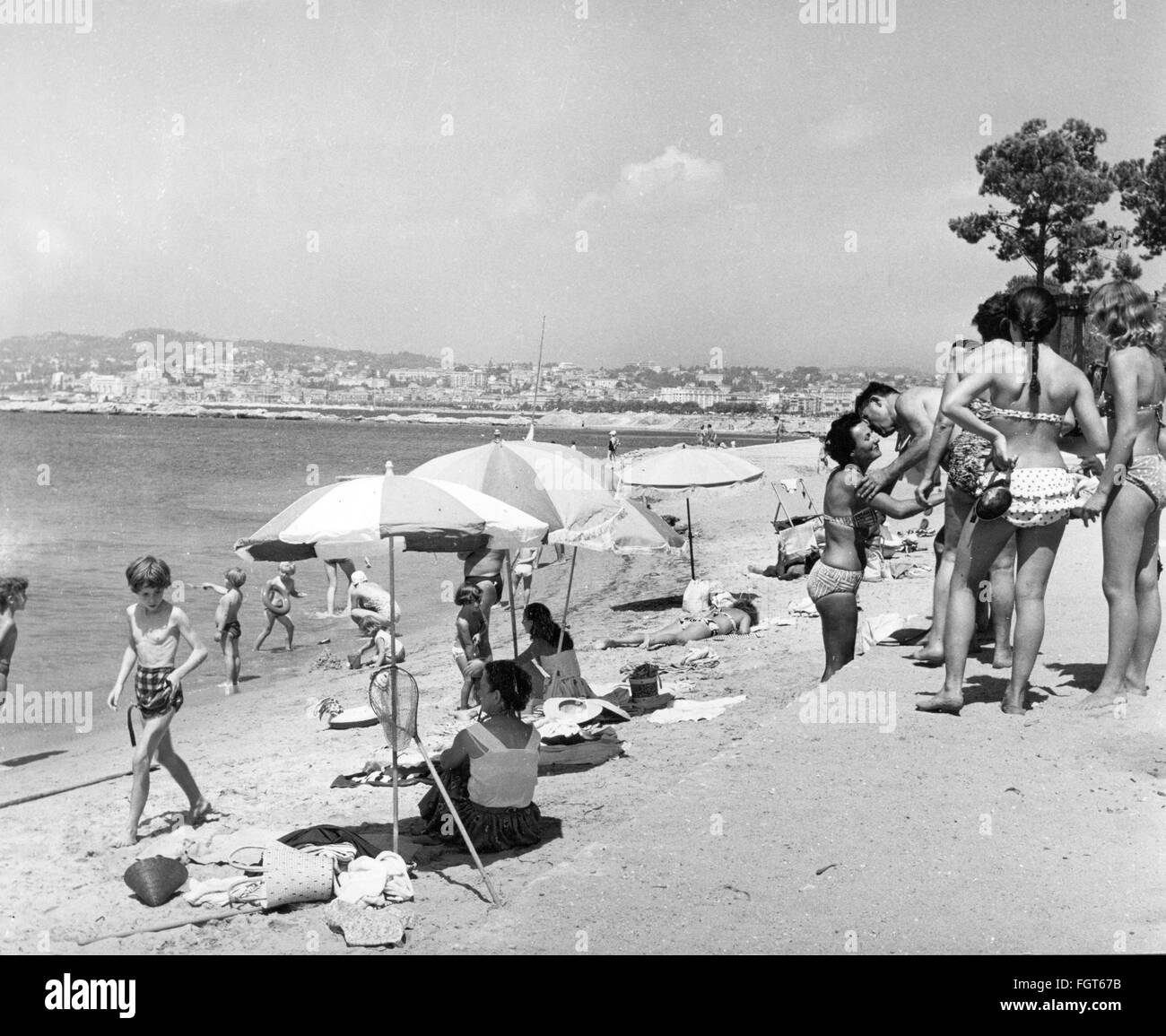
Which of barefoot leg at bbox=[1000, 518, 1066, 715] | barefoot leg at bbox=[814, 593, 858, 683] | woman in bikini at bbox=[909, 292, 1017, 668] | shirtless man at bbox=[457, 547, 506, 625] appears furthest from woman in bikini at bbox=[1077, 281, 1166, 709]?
shirtless man at bbox=[457, 547, 506, 625]

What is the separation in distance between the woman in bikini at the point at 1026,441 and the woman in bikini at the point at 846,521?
873 mm

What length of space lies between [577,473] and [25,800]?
15.1ft

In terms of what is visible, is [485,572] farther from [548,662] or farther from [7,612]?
[7,612]

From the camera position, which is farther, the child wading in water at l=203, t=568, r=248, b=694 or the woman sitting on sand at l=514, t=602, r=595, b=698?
the child wading in water at l=203, t=568, r=248, b=694

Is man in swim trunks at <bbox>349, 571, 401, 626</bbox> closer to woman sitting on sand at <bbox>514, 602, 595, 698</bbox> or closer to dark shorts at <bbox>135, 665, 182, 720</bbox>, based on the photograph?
woman sitting on sand at <bbox>514, 602, 595, 698</bbox>

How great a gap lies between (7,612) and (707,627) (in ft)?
21.7

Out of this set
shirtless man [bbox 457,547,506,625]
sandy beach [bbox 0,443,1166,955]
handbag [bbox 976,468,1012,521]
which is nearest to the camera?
sandy beach [bbox 0,443,1166,955]

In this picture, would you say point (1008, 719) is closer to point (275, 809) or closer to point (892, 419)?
point (892, 419)

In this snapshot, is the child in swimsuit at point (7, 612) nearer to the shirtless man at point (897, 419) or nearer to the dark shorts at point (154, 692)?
the dark shorts at point (154, 692)

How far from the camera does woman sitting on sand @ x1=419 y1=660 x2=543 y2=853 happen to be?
21.1 feet

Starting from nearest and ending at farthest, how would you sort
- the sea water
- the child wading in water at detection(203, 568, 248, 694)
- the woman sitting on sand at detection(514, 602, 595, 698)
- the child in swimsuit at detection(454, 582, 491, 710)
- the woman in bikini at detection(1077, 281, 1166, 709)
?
the woman in bikini at detection(1077, 281, 1166, 709) < the woman sitting on sand at detection(514, 602, 595, 698) < the child in swimsuit at detection(454, 582, 491, 710) < the child wading in water at detection(203, 568, 248, 694) < the sea water

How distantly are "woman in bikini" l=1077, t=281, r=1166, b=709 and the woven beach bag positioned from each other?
485 cm
